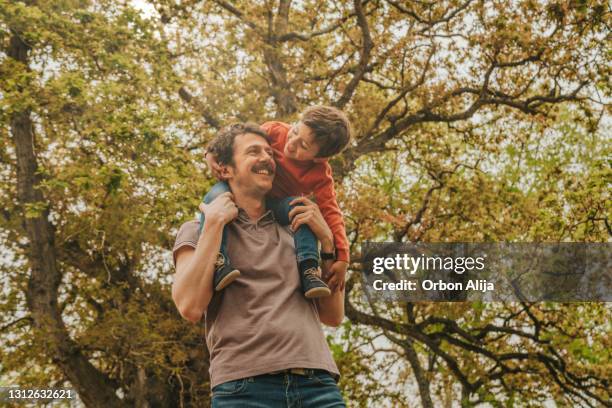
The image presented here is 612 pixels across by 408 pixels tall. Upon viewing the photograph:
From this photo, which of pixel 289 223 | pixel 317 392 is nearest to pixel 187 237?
pixel 289 223

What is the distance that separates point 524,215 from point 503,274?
3.92 ft

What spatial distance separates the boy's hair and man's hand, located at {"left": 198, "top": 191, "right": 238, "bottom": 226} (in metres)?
0.59

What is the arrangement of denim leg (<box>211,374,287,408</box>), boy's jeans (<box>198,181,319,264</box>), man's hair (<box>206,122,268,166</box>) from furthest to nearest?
man's hair (<box>206,122,268,166</box>) → boy's jeans (<box>198,181,319,264</box>) → denim leg (<box>211,374,287,408</box>)

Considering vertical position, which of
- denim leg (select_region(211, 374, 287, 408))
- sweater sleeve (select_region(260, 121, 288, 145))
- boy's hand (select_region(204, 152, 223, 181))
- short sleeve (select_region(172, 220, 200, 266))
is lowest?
denim leg (select_region(211, 374, 287, 408))

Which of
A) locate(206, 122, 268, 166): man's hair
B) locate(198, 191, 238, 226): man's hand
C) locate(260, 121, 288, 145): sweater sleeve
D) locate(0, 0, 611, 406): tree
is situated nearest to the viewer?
locate(198, 191, 238, 226): man's hand

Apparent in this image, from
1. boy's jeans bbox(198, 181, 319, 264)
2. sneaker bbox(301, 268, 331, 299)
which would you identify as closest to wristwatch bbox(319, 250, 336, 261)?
boy's jeans bbox(198, 181, 319, 264)

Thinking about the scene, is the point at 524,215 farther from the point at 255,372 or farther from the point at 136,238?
the point at 255,372

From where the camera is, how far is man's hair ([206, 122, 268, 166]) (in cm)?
229

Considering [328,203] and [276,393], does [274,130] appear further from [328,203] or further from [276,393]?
[276,393]

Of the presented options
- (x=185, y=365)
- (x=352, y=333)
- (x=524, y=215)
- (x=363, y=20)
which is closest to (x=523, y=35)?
(x=363, y=20)

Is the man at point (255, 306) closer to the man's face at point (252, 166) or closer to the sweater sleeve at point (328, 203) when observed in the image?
the man's face at point (252, 166)

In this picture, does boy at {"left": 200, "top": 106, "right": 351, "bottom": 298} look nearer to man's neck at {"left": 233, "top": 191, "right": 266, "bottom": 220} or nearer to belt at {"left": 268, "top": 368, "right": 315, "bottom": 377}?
man's neck at {"left": 233, "top": 191, "right": 266, "bottom": 220}

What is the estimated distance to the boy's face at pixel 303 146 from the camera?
2.66m

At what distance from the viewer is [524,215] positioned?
11.6 metres
